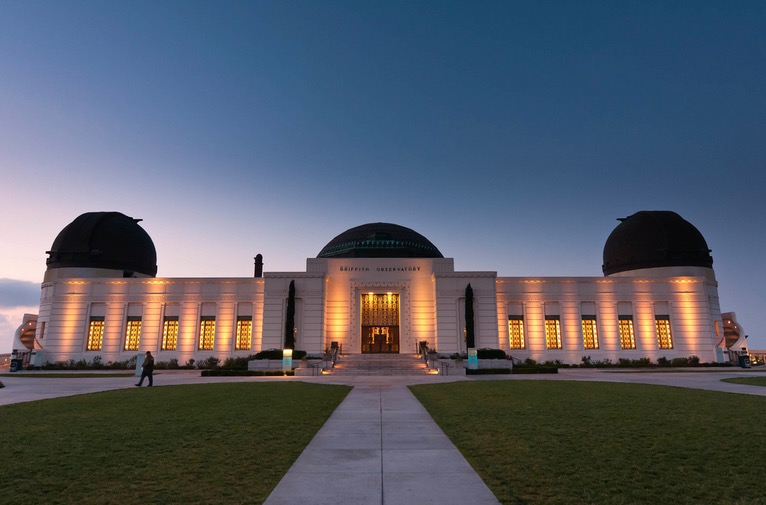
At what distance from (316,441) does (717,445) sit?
24.0 ft

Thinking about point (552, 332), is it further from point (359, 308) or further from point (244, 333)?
point (244, 333)

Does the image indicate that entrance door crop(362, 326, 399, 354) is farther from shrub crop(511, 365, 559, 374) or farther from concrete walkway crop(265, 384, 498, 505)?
concrete walkway crop(265, 384, 498, 505)

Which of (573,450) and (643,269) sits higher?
(643,269)

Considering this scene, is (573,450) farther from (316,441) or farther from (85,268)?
(85,268)

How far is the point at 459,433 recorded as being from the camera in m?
9.14

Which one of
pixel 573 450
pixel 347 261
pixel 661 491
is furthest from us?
pixel 347 261

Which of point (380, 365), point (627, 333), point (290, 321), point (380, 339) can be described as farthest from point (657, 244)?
point (290, 321)

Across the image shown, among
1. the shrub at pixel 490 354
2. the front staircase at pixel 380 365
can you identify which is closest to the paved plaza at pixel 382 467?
the front staircase at pixel 380 365

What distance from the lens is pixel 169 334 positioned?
41.8m

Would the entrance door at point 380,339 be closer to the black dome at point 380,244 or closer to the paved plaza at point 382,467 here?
the black dome at point 380,244

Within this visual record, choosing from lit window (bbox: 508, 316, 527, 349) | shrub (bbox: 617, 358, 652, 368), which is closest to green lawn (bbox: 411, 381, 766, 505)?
lit window (bbox: 508, 316, 527, 349)

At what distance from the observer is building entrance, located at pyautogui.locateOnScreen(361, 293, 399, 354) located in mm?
40844

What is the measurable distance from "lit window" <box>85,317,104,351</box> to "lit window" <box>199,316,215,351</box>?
9.42m

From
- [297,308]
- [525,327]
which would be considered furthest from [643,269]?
[297,308]
